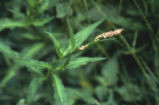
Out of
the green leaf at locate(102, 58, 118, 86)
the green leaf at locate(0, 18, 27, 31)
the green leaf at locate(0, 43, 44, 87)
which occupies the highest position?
the green leaf at locate(0, 18, 27, 31)

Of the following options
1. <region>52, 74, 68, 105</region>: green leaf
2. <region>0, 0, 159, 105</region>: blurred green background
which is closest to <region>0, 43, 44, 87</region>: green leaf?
<region>0, 0, 159, 105</region>: blurred green background

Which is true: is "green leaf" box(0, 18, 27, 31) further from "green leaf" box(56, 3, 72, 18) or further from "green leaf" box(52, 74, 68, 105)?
"green leaf" box(52, 74, 68, 105)

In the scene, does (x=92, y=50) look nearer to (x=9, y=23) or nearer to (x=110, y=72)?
(x=110, y=72)

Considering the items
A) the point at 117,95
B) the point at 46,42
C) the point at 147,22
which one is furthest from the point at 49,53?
the point at 147,22

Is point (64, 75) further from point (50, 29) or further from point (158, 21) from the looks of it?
point (158, 21)

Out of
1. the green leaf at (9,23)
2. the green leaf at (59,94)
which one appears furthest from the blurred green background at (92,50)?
the green leaf at (59,94)

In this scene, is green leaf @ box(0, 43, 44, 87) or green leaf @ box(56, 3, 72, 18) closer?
green leaf @ box(56, 3, 72, 18)

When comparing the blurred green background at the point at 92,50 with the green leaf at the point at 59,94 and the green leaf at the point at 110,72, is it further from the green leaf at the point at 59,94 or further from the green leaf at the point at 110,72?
the green leaf at the point at 59,94

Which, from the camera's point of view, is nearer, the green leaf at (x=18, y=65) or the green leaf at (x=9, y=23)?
the green leaf at (x=9, y=23)
